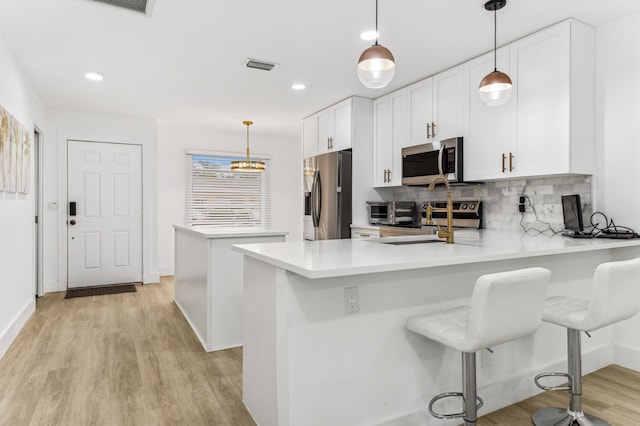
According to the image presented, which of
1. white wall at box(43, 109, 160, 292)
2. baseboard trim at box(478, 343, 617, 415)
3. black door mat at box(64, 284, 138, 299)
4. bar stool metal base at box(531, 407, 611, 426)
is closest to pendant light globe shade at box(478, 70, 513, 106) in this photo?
baseboard trim at box(478, 343, 617, 415)

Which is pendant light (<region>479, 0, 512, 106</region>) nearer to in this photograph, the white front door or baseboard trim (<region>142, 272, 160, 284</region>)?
the white front door

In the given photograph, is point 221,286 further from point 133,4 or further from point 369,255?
point 133,4

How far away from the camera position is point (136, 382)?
8.28ft

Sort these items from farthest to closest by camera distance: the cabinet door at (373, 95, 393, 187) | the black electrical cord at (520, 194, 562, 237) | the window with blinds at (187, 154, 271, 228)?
the window with blinds at (187, 154, 271, 228)
the cabinet door at (373, 95, 393, 187)
the black electrical cord at (520, 194, 562, 237)

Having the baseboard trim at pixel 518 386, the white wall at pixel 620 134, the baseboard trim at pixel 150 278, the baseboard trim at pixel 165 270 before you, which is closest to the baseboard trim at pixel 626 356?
the white wall at pixel 620 134

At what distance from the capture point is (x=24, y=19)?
108 inches

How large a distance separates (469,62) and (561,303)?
226 cm

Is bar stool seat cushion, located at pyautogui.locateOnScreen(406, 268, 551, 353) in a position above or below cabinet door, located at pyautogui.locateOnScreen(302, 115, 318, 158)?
below

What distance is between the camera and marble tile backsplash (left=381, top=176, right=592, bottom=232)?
3059 mm

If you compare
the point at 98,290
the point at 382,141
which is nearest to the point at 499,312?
the point at 382,141

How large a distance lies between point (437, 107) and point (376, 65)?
2.08 meters

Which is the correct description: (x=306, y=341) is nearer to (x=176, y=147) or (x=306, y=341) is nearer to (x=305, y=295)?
(x=305, y=295)

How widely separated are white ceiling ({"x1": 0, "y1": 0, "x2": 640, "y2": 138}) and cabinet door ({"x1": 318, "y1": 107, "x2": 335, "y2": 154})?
0.41m

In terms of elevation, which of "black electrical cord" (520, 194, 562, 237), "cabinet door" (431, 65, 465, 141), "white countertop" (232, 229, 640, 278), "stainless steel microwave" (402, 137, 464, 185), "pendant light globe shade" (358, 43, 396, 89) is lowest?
"white countertop" (232, 229, 640, 278)
